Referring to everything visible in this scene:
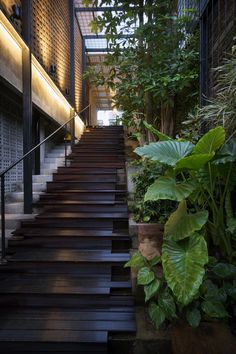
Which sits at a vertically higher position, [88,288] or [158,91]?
[158,91]

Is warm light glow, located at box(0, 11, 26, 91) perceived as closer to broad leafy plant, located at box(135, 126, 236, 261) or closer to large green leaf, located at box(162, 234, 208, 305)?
broad leafy plant, located at box(135, 126, 236, 261)

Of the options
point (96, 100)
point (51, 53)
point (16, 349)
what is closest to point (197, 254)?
point (16, 349)

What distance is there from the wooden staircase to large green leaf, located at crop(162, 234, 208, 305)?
0.72 meters

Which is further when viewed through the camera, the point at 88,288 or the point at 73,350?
the point at 88,288

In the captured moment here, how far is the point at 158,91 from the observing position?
14.1ft

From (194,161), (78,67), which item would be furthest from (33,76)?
(78,67)

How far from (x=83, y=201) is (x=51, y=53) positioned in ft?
12.7

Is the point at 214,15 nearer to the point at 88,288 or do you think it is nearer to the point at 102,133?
the point at 88,288

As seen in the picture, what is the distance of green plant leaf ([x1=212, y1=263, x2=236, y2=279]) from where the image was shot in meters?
2.29

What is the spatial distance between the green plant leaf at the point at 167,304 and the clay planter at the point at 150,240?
63cm

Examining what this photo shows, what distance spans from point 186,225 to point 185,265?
0.29 metres

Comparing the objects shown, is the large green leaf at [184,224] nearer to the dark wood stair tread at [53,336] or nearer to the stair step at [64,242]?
the dark wood stair tread at [53,336]

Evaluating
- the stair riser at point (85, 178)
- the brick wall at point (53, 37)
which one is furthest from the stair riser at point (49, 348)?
the brick wall at point (53, 37)

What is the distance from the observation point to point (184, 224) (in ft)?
7.39
